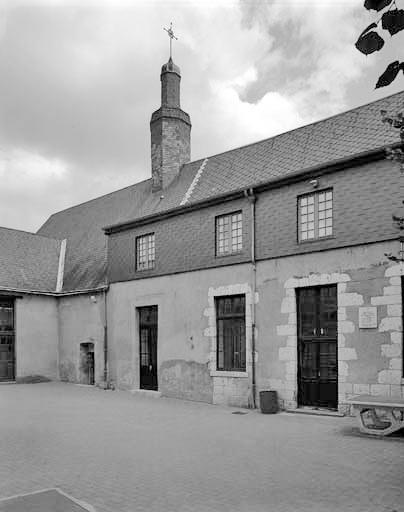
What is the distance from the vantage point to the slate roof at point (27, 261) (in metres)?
22.1

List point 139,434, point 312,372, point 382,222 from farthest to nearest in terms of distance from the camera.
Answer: point 312,372, point 382,222, point 139,434

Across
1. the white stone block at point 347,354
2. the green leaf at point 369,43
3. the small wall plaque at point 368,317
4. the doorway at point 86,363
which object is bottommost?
the doorway at point 86,363

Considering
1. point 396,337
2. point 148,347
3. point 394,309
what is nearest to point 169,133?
point 148,347

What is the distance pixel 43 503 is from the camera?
6.07m

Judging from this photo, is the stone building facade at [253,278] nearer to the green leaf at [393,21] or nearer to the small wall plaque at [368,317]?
the small wall plaque at [368,317]

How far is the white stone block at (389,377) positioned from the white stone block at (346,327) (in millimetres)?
1161

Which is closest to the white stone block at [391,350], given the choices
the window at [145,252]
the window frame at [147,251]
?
the window frame at [147,251]

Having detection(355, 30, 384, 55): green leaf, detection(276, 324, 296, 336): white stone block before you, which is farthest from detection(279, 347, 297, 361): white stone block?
detection(355, 30, 384, 55): green leaf

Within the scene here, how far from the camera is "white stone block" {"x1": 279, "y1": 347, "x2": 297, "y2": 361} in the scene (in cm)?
1303

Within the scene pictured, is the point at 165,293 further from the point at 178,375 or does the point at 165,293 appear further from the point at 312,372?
the point at 312,372

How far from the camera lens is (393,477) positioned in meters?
7.02

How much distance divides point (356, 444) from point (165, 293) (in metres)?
8.91

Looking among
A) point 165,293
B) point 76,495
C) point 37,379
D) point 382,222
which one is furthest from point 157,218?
point 76,495

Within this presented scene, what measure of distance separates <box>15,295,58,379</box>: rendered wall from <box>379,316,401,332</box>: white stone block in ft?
50.5
